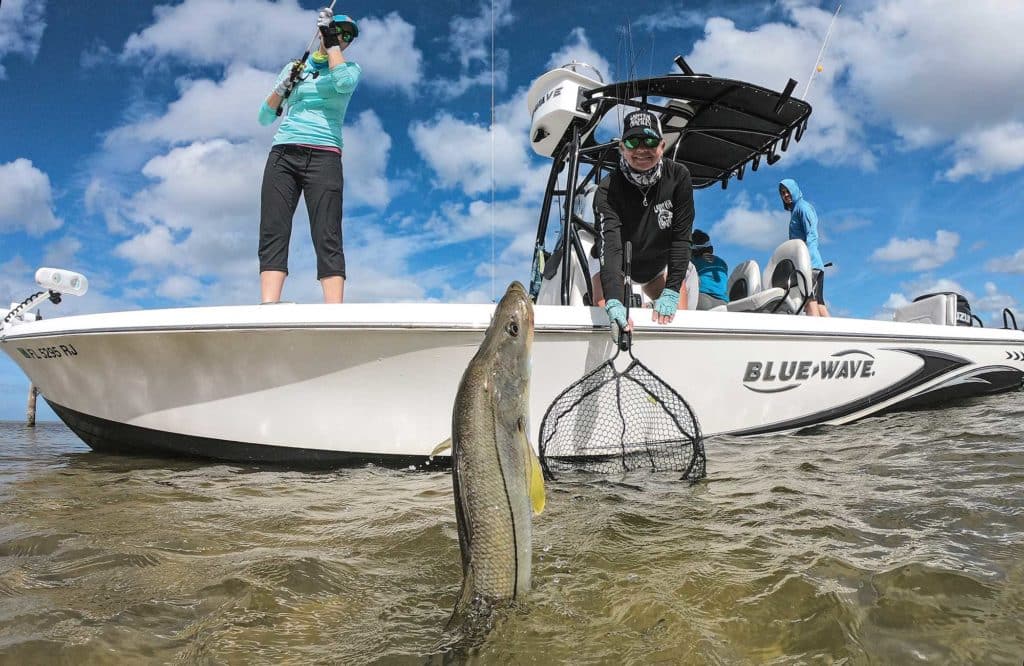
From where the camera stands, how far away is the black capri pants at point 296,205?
433cm

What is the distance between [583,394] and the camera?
4.17m

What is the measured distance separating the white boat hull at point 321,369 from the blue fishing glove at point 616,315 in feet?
0.45

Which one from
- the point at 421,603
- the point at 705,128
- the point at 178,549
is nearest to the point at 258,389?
the point at 178,549

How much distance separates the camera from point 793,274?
6672mm

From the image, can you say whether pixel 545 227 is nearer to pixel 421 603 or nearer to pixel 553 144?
pixel 553 144

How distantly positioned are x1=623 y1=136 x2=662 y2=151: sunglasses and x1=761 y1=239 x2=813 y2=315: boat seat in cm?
272

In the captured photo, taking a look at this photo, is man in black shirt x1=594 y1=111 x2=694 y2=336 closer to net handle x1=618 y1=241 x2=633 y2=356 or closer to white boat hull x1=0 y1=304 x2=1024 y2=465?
net handle x1=618 y1=241 x2=633 y2=356

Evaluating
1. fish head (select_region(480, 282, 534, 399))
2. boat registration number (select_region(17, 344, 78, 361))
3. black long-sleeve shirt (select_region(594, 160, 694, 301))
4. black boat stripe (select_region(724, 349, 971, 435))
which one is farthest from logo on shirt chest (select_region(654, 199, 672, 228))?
boat registration number (select_region(17, 344, 78, 361))

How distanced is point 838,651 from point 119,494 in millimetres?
3754

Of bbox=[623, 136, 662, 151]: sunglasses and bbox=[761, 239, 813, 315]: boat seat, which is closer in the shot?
bbox=[623, 136, 662, 151]: sunglasses

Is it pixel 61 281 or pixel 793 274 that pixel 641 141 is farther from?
pixel 61 281

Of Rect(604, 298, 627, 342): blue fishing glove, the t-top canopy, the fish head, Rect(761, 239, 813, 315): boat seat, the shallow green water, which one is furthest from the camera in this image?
Rect(761, 239, 813, 315): boat seat

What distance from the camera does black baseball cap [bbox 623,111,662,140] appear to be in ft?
14.4

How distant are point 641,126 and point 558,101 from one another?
208 centimetres
